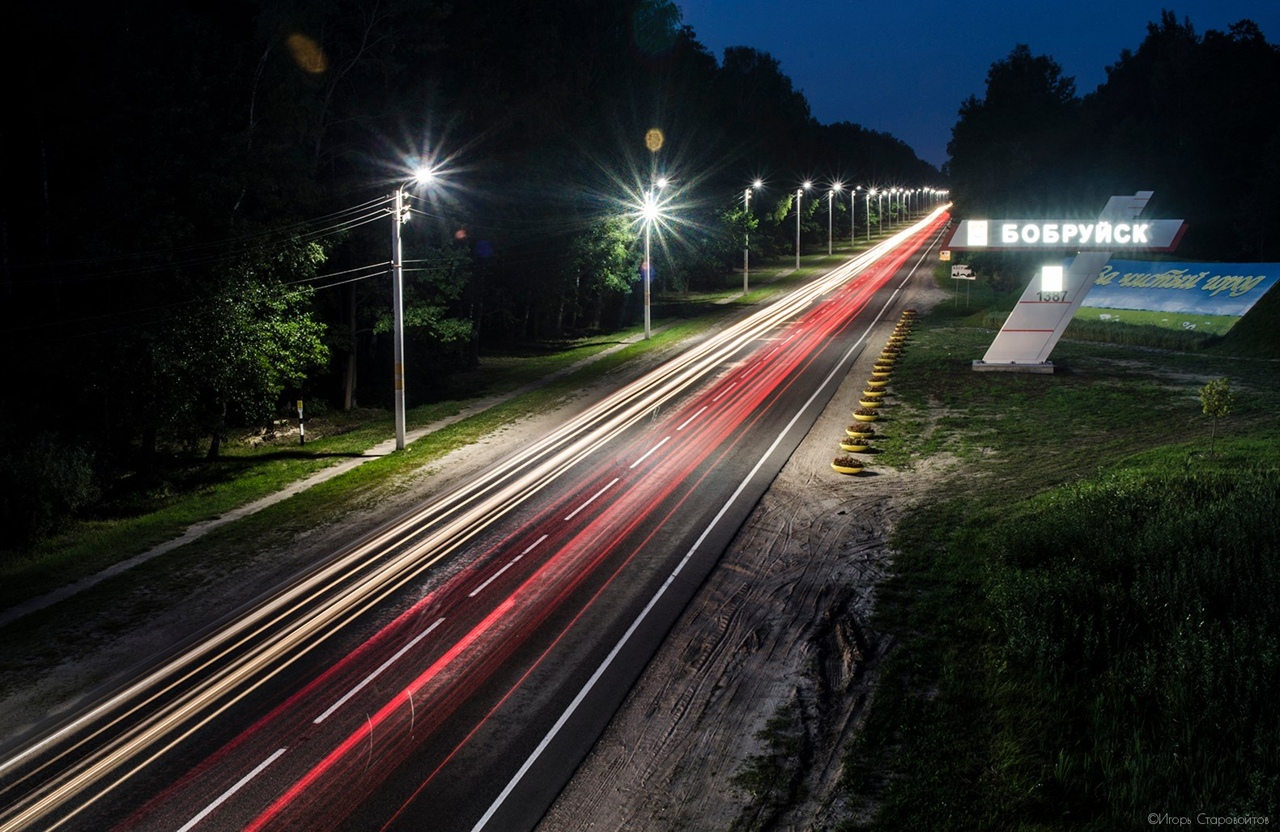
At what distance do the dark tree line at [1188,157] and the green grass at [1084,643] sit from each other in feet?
197

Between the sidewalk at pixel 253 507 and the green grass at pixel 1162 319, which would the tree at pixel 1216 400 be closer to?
the sidewalk at pixel 253 507

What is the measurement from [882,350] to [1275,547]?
29.9 metres

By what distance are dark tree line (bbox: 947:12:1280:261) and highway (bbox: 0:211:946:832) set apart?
6617cm

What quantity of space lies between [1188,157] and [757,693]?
90453 millimetres

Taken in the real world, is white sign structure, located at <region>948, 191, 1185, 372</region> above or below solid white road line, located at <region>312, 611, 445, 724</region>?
above

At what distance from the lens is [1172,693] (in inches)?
477

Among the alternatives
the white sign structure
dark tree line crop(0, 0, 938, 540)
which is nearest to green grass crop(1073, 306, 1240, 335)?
the white sign structure

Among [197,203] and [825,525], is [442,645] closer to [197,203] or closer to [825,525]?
[825,525]

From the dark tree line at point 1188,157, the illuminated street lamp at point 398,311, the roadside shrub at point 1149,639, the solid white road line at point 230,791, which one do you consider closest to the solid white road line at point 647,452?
the illuminated street lamp at point 398,311

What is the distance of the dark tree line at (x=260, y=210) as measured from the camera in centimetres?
2625

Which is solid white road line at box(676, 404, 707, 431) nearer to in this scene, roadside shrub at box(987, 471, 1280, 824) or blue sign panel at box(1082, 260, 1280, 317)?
roadside shrub at box(987, 471, 1280, 824)

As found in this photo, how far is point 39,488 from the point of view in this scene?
22.0 metres

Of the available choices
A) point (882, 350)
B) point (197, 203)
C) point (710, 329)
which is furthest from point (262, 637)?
point (710, 329)

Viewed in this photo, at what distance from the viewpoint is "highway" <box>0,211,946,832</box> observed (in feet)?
35.8
